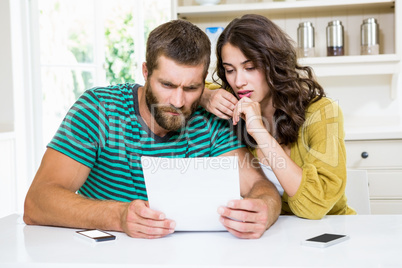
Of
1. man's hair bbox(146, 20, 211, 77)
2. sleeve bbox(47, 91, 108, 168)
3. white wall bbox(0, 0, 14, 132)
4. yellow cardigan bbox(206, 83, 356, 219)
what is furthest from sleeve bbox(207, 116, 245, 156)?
white wall bbox(0, 0, 14, 132)

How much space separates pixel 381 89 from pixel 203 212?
8.17 feet

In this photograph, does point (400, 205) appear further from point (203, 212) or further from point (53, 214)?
point (53, 214)

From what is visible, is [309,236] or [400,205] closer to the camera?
[309,236]

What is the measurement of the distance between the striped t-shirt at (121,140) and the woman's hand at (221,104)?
62 mm

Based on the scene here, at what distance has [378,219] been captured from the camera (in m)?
1.40

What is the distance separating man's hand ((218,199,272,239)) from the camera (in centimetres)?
122

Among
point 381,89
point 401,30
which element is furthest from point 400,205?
point 401,30

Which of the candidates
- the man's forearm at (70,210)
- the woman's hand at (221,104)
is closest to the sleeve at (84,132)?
the man's forearm at (70,210)

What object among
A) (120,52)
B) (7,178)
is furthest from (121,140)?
(120,52)

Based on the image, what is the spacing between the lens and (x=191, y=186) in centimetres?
120

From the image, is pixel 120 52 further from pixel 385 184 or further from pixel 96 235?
pixel 96 235

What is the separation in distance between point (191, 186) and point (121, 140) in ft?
1.77

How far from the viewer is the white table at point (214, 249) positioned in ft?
3.37

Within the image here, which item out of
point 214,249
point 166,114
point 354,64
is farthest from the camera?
point 354,64
